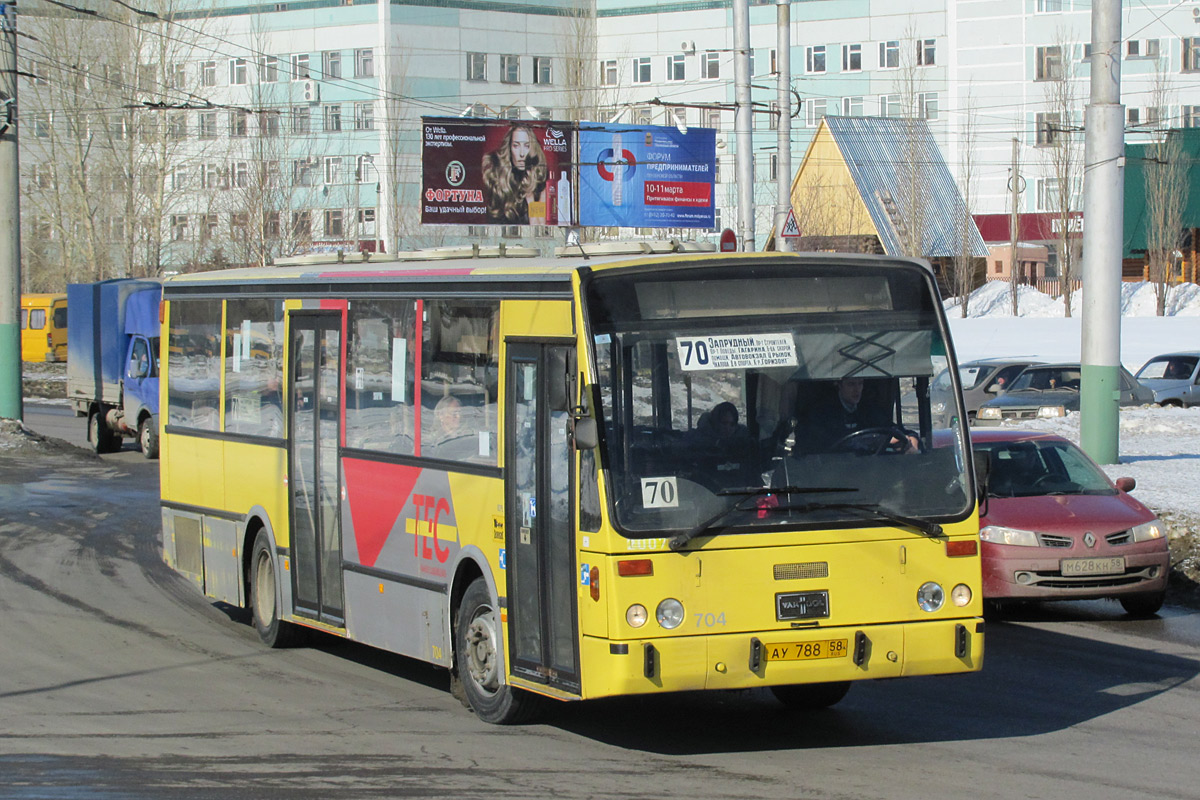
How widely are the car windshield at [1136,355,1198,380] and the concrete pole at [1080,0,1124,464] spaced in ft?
58.8

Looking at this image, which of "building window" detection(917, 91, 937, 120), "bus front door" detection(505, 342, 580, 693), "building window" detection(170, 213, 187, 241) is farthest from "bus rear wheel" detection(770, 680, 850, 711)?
"building window" detection(917, 91, 937, 120)

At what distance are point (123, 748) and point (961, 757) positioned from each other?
427cm

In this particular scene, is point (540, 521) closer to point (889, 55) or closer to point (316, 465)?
point (316, 465)

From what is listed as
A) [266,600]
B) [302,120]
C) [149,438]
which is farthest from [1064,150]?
[266,600]

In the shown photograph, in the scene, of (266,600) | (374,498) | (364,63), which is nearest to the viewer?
(374,498)

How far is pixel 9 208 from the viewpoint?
89.7 feet

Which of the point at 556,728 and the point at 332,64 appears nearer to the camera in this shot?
the point at 556,728

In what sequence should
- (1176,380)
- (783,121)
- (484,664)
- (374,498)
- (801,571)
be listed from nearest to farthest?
(801,571) → (484,664) → (374,498) → (783,121) → (1176,380)

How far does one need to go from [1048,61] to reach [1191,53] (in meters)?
6.28

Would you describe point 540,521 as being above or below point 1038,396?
above

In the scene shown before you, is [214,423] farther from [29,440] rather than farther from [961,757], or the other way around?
[29,440]

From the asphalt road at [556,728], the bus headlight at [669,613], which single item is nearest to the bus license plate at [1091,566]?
the asphalt road at [556,728]

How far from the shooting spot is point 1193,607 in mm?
13055

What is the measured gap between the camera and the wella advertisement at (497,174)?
39750 millimetres
